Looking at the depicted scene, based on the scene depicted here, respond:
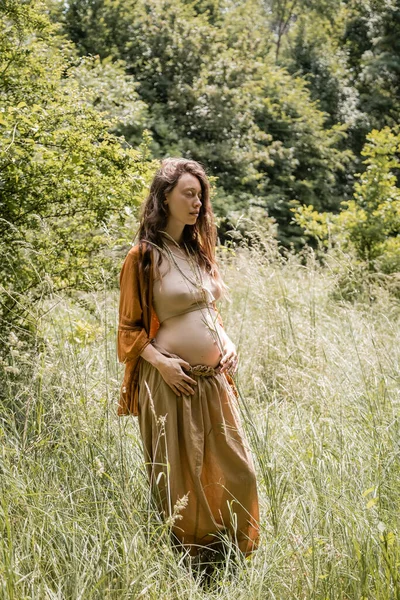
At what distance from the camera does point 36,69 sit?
4.81 m

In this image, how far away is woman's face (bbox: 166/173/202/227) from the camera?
10.1 feet

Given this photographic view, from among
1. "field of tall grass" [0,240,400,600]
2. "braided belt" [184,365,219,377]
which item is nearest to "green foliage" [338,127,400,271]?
"field of tall grass" [0,240,400,600]

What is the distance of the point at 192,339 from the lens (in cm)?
302

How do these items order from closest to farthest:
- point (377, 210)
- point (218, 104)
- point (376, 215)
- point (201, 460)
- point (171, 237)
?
point (201, 460), point (171, 237), point (376, 215), point (377, 210), point (218, 104)

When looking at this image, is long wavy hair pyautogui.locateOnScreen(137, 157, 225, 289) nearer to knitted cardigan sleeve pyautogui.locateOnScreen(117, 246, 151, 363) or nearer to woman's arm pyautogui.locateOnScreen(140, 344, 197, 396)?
knitted cardigan sleeve pyautogui.locateOnScreen(117, 246, 151, 363)

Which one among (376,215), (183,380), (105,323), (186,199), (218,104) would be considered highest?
(218,104)

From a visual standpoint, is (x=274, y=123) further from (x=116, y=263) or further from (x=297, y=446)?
(x=297, y=446)

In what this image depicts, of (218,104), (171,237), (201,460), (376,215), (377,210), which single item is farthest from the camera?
(218,104)

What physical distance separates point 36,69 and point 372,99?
16.8 m

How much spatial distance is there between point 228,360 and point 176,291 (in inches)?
15.5

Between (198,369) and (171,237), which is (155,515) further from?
(171,237)

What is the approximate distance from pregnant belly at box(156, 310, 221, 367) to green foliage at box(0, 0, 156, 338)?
4.66ft

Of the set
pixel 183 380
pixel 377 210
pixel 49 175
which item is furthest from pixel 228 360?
pixel 377 210

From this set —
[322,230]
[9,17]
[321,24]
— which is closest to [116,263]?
[9,17]
